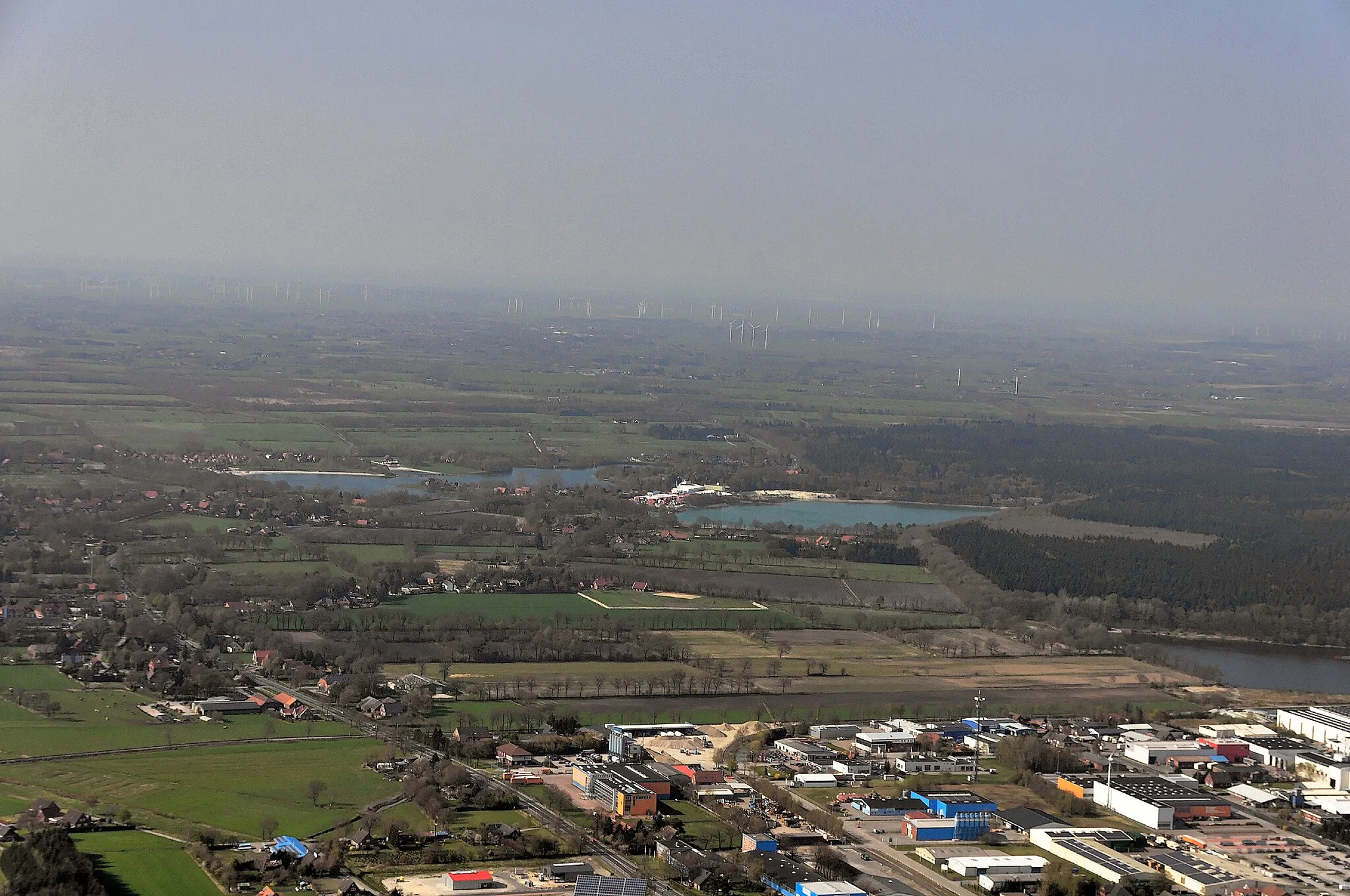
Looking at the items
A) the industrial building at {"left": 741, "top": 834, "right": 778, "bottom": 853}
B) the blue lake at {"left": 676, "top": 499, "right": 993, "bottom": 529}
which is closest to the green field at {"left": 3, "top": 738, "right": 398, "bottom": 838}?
the industrial building at {"left": 741, "top": 834, "right": 778, "bottom": 853}

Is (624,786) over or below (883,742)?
over

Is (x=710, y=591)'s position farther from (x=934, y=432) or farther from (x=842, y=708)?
(x=934, y=432)

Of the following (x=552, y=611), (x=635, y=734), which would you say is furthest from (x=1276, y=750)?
(x=552, y=611)

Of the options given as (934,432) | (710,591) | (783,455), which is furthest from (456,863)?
(934,432)

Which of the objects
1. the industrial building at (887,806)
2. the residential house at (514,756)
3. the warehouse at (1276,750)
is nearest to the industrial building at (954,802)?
the industrial building at (887,806)

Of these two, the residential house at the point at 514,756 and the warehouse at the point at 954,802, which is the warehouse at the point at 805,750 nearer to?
the warehouse at the point at 954,802

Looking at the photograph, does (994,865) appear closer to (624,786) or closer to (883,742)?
(624,786)
